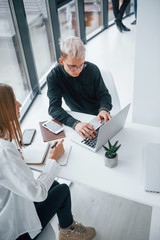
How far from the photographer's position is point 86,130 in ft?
5.06

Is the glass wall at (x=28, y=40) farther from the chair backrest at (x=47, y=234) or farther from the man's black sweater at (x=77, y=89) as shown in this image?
the chair backrest at (x=47, y=234)

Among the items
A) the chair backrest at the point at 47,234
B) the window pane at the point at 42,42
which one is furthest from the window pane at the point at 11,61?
the chair backrest at the point at 47,234

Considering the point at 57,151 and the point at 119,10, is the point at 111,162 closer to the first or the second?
the point at 57,151

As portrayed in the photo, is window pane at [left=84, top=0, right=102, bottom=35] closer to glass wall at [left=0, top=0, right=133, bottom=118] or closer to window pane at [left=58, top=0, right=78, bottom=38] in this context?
window pane at [left=58, top=0, right=78, bottom=38]

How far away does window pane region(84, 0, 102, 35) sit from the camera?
236 inches

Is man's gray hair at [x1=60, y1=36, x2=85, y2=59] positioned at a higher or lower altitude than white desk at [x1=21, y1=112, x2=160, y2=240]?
higher

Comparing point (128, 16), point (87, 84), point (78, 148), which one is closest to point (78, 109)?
point (87, 84)

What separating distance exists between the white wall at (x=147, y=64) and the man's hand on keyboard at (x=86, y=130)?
0.97m

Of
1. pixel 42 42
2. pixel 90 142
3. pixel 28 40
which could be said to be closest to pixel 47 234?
pixel 90 142

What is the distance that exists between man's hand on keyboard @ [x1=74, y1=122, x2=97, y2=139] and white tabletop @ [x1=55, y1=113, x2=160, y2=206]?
0.30ft

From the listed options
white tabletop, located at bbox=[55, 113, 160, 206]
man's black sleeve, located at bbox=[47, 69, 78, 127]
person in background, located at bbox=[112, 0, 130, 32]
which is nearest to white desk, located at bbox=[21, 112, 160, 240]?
white tabletop, located at bbox=[55, 113, 160, 206]

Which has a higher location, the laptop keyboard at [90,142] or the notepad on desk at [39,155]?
the laptop keyboard at [90,142]

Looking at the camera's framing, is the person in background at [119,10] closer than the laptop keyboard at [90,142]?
No

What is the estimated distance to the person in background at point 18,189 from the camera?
1039 mm
